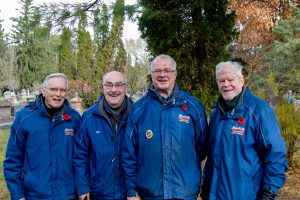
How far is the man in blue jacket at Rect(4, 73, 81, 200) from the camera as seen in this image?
276cm

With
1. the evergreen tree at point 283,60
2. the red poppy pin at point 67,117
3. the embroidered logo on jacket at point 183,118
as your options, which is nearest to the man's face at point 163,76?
the embroidered logo on jacket at point 183,118

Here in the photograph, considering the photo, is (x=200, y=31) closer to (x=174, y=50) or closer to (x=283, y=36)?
(x=174, y=50)

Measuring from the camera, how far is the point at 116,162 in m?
2.81

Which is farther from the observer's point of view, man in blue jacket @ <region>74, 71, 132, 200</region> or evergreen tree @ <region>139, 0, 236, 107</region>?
evergreen tree @ <region>139, 0, 236, 107</region>

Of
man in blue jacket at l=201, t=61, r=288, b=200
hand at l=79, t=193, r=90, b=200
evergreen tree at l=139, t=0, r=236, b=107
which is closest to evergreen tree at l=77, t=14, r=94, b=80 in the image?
evergreen tree at l=139, t=0, r=236, b=107

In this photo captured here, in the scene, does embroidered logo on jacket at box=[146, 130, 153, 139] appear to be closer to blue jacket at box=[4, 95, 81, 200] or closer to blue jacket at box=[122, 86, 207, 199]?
blue jacket at box=[122, 86, 207, 199]

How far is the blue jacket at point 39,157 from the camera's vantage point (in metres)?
2.76

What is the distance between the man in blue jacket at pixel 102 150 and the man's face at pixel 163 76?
0.34 m

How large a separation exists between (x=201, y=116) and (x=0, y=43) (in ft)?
152

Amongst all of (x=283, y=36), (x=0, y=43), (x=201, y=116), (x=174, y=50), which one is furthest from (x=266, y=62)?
(x=0, y=43)

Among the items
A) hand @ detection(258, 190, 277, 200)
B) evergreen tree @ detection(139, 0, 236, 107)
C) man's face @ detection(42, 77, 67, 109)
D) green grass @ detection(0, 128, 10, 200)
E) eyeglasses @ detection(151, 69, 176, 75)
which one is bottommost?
green grass @ detection(0, 128, 10, 200)

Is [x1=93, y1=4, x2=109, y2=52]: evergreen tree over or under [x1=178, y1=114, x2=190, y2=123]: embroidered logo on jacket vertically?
over

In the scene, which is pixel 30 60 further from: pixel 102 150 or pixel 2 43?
pixel 102 150

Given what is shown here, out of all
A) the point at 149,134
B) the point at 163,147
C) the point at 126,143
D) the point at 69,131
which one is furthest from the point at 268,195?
the point at 69,131
